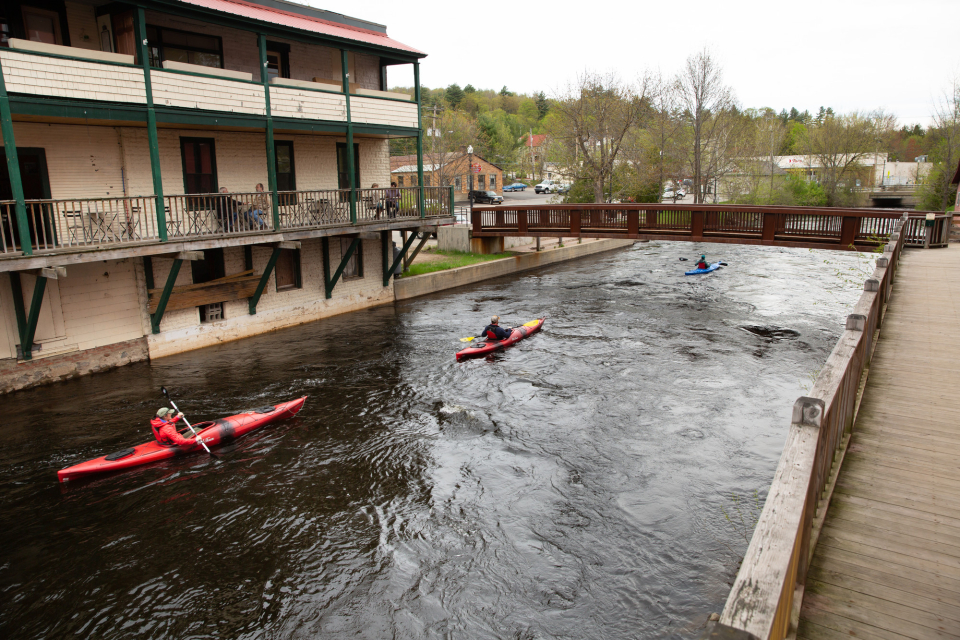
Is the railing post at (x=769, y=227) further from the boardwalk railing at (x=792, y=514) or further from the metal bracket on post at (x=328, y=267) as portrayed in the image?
the boardwalk railing at (x=792, y=514)

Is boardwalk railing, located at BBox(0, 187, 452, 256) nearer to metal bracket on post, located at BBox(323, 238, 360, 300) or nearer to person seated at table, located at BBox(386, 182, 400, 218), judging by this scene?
person seated at table, located at BBox(386, 182, 400, 218)

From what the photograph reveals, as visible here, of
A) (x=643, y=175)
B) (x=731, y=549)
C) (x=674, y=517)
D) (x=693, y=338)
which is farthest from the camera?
(x=643, y=175)

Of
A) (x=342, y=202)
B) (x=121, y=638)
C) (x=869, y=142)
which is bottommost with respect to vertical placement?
(x=121, y=638)

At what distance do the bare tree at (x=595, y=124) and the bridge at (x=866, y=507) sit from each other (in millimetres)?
36846

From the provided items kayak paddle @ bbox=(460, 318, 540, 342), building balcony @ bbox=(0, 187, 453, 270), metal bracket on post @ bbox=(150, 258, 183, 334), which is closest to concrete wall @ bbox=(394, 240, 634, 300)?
building balcony @ bbox=(0, 187, 453, 270)

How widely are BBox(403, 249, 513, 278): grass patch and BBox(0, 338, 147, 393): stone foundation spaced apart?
11.8m

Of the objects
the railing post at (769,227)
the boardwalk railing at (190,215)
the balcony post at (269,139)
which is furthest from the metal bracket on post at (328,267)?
the railing post at (769,227)

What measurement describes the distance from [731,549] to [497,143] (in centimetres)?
8144

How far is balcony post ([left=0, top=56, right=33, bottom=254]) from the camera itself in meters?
12.8

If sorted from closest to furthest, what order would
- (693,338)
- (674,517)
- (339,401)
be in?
(674,517), (339,401), (693,338)

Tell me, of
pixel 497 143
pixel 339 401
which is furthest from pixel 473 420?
pixel 497 143

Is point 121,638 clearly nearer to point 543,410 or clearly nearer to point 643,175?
point 543,410

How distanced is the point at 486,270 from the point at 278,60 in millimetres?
13783

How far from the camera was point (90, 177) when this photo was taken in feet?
51.8
